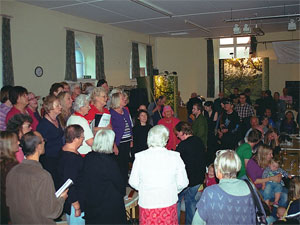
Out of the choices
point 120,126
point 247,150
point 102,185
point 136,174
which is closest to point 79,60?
point 120,126

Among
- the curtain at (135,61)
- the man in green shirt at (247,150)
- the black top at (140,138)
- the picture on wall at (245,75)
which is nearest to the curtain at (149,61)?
the curtain at (135,61)

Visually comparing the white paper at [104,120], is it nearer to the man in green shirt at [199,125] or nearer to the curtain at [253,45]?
the man in green shirt at [199,125]

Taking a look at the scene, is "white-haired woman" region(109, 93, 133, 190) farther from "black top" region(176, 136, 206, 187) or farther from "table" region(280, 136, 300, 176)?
"table" region(280, 136, 300, 176)

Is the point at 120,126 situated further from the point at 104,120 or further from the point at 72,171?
the point at 72,171

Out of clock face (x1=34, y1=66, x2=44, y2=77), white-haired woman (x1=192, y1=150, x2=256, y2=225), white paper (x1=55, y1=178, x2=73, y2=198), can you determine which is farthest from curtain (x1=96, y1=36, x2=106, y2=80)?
white-haired woman (x1=192, y1=150, x2=256, y2=225)

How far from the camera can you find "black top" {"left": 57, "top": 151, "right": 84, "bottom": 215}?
3094 millimetres

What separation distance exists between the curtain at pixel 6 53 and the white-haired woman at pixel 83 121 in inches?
135

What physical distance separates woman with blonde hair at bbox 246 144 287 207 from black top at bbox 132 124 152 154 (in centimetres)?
195

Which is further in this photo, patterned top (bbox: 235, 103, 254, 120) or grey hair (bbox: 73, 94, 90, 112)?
patterned top (bbox: 235, 103, 254, 120)

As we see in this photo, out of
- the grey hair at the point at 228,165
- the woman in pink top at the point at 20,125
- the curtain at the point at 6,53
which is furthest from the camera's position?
the curtain at the point at 6,53

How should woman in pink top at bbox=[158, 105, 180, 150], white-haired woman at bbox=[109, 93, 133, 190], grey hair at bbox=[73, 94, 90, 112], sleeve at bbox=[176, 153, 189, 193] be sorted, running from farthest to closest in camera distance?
woman in pink top at bbox=[158, 105, 180, 150] → white-haired woman at bbox=[109, 93, 133, 190] → grey hair at bbox=[73, 94, 90, 112] → sleeve at bbox=[176, 153, 189, 193]

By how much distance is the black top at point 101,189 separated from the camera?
2.95 metres

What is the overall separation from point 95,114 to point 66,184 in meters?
1.85

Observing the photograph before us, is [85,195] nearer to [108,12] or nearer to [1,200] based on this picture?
[1,200]
